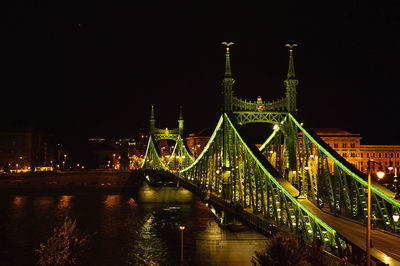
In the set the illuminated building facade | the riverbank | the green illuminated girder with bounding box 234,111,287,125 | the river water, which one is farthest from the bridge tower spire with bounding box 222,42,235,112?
the illuminated building facade

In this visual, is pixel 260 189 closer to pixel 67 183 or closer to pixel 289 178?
pixel 289 178

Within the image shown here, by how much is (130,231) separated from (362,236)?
85.0ft

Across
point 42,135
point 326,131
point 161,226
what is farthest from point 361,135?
point 42,135

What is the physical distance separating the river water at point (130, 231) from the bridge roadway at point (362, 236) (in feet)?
16.6

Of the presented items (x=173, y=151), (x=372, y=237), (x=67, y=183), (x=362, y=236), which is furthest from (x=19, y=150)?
(x=362, y=236)

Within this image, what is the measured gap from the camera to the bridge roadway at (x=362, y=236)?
17.7m

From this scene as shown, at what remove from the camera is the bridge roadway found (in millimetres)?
17734

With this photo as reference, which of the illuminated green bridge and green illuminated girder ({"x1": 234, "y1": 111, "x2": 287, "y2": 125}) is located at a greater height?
green illuminated girder ({"x1": 234, "y1": 111, "x2": 287, "y2": 125})

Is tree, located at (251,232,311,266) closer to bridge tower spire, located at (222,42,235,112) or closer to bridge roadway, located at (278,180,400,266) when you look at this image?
bridge roadway, located at (278,180,400,266)

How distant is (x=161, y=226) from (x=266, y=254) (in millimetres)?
27388

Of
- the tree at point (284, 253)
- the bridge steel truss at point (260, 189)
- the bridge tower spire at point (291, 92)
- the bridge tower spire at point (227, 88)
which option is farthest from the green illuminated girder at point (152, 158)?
the tree at point (284, 253)

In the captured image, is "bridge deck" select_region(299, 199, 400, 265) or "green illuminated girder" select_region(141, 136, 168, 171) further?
"green illuminated girder" select_region(141, 136, 168, 171)

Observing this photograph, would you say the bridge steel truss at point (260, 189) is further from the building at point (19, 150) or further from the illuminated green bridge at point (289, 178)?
the building at point (19, 150)

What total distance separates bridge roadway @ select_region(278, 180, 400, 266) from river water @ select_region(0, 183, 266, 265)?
5.06m
